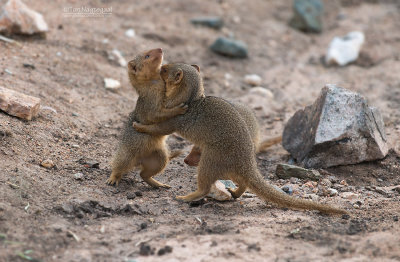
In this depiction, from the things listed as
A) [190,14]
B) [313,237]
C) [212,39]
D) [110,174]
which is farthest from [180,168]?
[190,14]

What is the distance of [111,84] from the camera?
7473mm

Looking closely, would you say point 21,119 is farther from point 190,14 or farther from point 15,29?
point 190,14

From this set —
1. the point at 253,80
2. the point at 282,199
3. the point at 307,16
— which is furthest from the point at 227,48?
the point at 282,199

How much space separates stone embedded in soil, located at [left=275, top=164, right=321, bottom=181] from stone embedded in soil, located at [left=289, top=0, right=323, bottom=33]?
5.93 meters

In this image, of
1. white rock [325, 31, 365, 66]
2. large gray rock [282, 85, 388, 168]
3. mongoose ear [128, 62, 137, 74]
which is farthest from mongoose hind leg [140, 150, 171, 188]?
white rock [325, 31, 365, 66]

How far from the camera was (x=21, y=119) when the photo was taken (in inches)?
218

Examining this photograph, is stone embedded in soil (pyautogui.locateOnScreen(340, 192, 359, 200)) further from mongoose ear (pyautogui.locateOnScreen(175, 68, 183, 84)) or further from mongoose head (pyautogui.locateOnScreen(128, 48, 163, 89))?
mongoose head (pyautogui.locateOnScreen(128, 48, 163, 89))

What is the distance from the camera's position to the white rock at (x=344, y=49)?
31.0 feet

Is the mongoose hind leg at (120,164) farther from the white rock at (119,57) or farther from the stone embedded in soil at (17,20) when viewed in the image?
the stone embedded in soil at (17,20)

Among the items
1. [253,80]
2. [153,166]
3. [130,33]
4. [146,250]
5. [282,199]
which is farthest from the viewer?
[130,33]

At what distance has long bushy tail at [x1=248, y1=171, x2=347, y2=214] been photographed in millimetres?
4391

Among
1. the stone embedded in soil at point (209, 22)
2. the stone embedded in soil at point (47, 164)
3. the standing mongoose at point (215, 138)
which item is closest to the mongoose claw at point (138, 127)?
the standing mongoose at point (215, 138)

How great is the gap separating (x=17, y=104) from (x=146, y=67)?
151 centimetres

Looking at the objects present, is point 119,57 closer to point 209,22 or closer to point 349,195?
point 209,22
